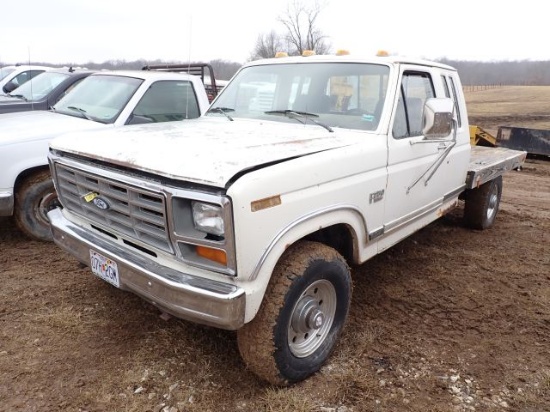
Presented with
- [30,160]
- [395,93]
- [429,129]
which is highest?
[395,93]

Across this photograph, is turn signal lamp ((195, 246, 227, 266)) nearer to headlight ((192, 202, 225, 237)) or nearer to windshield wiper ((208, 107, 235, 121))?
headlight ((192, 202, 225, 237))

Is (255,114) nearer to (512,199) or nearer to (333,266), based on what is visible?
(333,266)

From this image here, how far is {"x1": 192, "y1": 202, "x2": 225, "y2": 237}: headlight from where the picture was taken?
2.40m

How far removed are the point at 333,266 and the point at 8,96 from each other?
7768 mm

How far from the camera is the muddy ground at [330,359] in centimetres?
287

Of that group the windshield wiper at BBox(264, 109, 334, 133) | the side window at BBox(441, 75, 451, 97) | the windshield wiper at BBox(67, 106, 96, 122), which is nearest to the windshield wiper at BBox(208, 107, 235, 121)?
the windshield wiper at BBox(264, 109, 334, 133)

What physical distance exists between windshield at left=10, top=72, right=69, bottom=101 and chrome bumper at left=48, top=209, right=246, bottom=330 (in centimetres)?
566

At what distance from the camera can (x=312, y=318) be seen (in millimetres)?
2965

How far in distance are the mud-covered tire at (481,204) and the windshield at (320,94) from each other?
295cm

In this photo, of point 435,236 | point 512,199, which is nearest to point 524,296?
point 435,236

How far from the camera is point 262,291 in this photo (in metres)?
2.55

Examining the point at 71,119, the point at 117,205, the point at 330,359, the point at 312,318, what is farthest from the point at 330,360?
the point at 71,119

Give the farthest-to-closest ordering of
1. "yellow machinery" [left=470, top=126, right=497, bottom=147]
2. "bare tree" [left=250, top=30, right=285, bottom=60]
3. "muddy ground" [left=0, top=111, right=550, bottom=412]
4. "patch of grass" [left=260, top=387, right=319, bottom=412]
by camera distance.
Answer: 1. "bare tree" [left=250, top=30, right=285, bottom=60]
2. "yellow machinery" [left=470, top=126, right=497, bottom=147]
3. "muddy ground" [left=0, top=111, right=550, bottom=412]
4. "patch of grass" [left=260, top=387, right=319, bottom=412]

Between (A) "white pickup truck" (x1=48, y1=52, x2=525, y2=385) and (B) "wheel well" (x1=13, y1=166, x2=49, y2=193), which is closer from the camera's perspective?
(A) "white pickup truck" (x1=48, y1=52, x2=525, y2=385)
